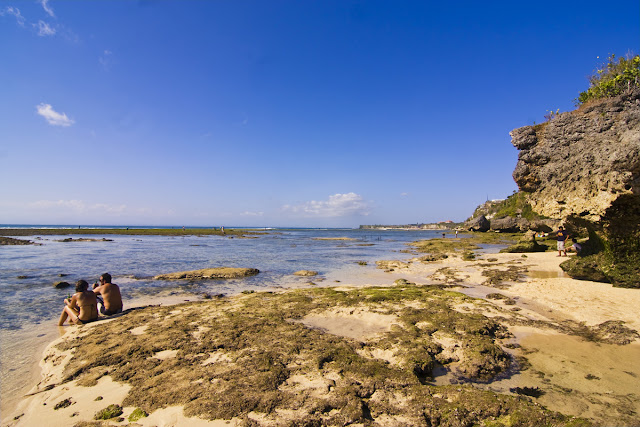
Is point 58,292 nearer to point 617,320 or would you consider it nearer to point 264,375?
point 264,375

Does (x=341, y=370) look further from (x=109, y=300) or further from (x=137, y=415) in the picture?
(x=109, y=300)

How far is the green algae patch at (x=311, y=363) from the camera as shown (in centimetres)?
429

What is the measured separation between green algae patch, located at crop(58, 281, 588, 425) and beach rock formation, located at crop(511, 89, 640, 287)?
7.19 m

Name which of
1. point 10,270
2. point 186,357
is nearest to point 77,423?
point 186,357

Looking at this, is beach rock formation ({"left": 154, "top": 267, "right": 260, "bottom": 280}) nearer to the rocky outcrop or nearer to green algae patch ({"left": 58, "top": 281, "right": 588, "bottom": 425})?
green algae patch ({"left": 58, "top": 281, "right": 588, "bottom": 425})

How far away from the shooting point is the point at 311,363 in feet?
19.1

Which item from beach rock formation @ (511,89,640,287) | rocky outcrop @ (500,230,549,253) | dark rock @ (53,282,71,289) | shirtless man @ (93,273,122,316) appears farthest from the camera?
rocky outcrop @ (500,230,549,253)

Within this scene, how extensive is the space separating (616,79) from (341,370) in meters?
17.6

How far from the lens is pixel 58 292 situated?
45.6 feet

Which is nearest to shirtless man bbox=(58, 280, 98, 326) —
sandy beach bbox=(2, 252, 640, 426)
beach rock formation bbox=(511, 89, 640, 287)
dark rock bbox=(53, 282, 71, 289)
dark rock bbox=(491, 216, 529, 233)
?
sandy beach bbox=(2, 252, 640, 426)

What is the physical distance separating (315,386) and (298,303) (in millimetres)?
5966

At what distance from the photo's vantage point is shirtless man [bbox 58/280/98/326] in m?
9.52

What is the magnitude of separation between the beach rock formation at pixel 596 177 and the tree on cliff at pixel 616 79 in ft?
3.38

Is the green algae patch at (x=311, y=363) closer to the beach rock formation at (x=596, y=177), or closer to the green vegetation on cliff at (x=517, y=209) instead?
the beach rock formation at (x=596, y=177)
